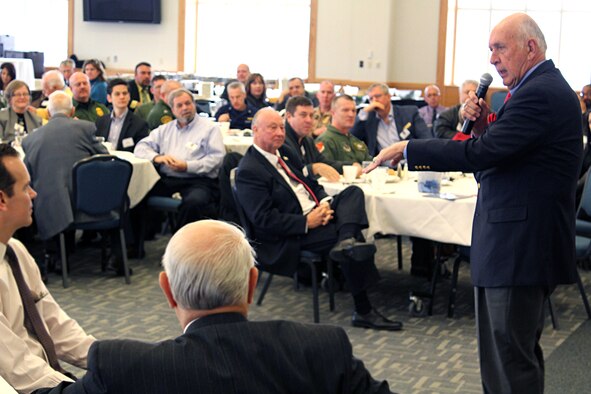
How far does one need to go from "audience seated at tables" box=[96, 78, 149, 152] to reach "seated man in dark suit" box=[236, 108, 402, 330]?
8.19 ft

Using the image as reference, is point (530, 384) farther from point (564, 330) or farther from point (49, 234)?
point (49, 234)

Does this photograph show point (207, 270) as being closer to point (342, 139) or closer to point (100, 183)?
point (100, 183)

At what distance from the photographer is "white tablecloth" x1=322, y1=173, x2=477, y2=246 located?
5.56 m

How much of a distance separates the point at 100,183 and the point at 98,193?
80mm

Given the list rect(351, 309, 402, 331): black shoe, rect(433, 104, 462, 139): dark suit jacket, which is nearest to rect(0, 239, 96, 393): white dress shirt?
rect(351, 309, 402, 331): black shoe

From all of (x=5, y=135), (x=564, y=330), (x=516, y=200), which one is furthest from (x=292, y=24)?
(x=516, y=200)

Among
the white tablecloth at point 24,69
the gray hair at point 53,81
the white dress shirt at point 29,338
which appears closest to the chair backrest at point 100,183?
the white dress shirt at point 29,338

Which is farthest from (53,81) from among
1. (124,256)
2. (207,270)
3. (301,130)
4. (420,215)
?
(207,270)

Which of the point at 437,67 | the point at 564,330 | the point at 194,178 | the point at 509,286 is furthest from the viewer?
the point at 437,67

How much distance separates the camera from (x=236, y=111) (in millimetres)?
10852

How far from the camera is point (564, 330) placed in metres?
5.59

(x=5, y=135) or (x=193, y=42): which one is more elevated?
(x=193, y=42)

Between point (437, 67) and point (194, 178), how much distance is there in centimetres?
885

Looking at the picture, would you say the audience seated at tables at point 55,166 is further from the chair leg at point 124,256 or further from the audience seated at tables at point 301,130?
the audience seated at tables at point 301,130
